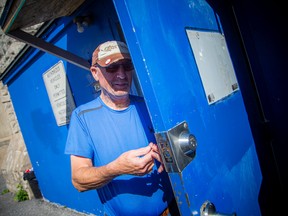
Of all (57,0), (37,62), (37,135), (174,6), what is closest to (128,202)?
(174,6)

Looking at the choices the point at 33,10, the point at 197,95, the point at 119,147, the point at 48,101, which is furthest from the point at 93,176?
the point at 48,101

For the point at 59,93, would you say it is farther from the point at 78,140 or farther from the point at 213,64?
the point at 213,64

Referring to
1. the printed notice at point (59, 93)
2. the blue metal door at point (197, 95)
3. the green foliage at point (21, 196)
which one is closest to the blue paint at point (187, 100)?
the blue metal door at point (197, 95)

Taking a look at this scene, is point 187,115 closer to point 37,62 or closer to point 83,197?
point 83,197

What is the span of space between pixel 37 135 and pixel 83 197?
6.38ft

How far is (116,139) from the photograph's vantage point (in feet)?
5.48

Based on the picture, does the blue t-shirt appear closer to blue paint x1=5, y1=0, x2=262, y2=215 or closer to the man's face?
the man's face

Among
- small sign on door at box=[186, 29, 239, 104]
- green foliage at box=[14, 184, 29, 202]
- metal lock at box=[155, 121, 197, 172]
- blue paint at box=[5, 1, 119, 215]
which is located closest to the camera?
metal lock at box=[155, 121, 197, 172]

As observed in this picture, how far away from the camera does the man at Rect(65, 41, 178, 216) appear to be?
5.32ft

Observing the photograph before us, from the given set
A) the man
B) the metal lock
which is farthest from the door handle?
the man

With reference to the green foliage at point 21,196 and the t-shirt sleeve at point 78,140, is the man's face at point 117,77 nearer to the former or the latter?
the t-shirt sleeve at point 78,140

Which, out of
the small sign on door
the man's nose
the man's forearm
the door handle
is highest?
the man's nose

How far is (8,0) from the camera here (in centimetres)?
163

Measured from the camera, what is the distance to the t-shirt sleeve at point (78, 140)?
5.16 feet
